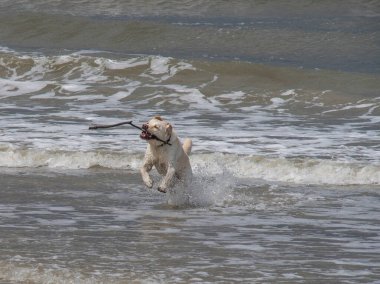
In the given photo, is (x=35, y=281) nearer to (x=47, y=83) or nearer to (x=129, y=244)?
(x=129, y=244)

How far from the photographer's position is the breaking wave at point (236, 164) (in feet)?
37.9

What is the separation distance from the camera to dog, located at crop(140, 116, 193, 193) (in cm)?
963

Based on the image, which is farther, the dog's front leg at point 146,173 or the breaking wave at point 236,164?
the breaking wave at point 236,164

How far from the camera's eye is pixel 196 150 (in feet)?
42.0

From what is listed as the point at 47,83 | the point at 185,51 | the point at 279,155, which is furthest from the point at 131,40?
the point at 279,155

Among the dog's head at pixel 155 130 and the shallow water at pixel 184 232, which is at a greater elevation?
the dog's head at pixel 155 130

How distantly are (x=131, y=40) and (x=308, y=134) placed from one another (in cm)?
1167

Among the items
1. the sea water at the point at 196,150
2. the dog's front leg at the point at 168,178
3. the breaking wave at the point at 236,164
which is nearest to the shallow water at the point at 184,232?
the sea water at the point at 196,150

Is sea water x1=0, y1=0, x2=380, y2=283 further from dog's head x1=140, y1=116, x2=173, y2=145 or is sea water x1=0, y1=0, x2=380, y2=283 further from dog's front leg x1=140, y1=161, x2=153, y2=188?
dog's head x1=140, y1=116, x2=173, y2=145

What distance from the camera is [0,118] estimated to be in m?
15.2

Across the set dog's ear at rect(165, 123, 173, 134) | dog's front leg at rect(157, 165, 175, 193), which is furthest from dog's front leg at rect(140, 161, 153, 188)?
dog's ear at rect(165, 123, 173, 134)

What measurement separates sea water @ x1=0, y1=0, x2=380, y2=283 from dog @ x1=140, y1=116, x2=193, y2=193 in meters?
0.25

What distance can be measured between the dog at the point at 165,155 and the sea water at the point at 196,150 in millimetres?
245

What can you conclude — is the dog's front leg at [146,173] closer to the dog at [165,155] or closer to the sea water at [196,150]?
the dog at [165,155]
